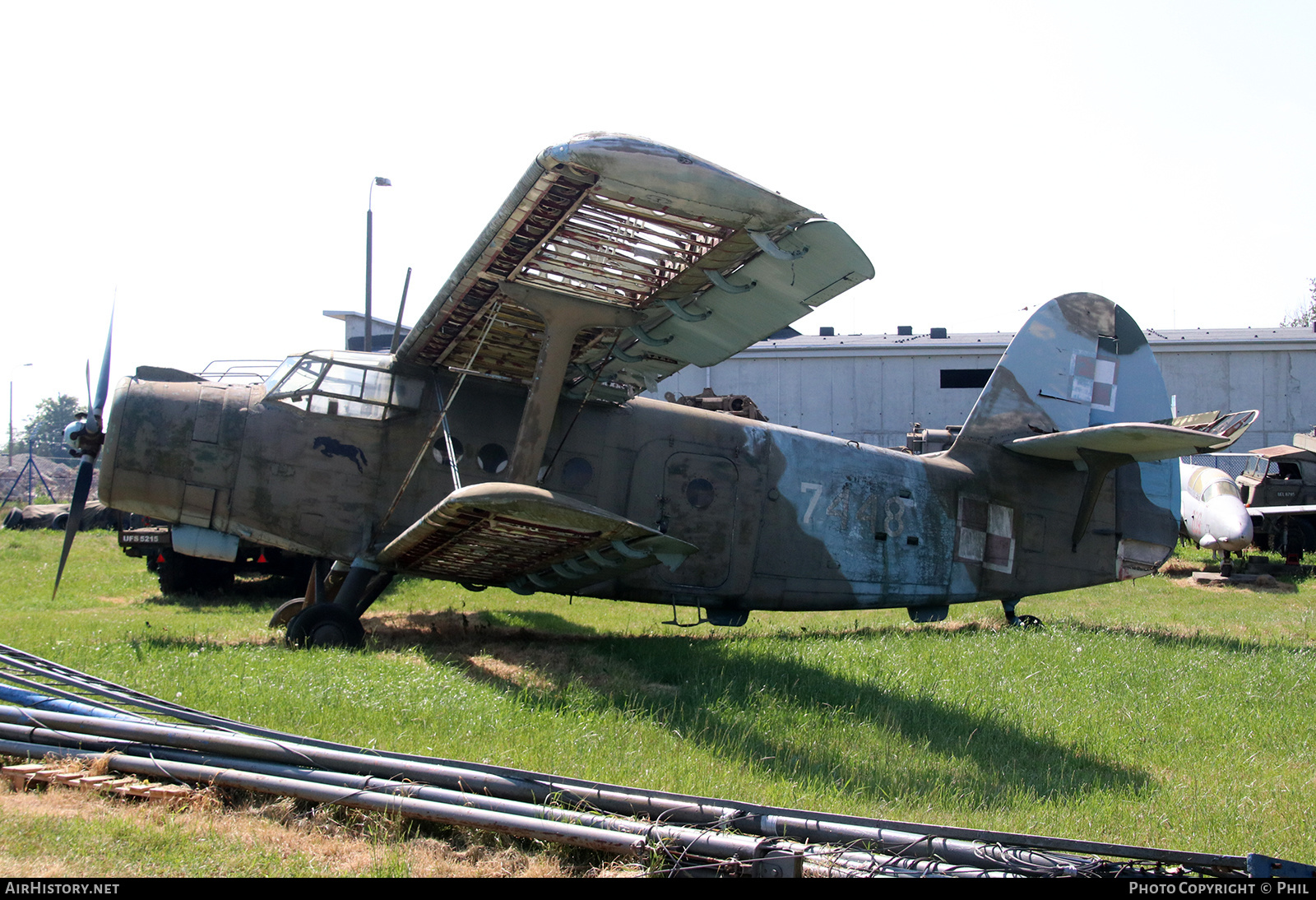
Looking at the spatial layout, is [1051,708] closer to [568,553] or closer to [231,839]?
[568,553]

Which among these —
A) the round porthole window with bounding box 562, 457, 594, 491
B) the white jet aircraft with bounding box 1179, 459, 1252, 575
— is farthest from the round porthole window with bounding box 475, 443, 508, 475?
the white jet aircraft with bounding box 1179, 459, 1252, 575

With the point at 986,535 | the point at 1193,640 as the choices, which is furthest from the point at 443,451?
the point at 1193,640

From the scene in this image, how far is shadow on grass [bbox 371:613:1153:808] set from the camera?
593cm

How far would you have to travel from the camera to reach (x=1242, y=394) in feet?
98.9

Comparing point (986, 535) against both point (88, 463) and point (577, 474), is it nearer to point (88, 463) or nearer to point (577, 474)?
point (577, 474)

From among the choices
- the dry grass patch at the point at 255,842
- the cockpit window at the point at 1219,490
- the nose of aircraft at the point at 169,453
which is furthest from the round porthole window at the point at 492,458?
the cockpit window at the point at 1219,490

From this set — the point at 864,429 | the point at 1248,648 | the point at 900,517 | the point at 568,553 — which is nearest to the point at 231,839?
the point at 568,553

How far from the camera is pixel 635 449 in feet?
32.5

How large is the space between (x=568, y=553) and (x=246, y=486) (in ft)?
12.0

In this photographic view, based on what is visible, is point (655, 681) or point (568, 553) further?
→ point (655, 681)

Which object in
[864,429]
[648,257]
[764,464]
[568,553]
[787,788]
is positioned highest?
[864,429]

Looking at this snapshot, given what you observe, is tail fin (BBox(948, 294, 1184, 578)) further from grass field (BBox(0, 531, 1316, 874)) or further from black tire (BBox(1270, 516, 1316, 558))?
black tire (BBox(1270, 516, 1316, 558))

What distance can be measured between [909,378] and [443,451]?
2476 centimetres

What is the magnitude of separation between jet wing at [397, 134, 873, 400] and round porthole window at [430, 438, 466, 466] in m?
0.83
